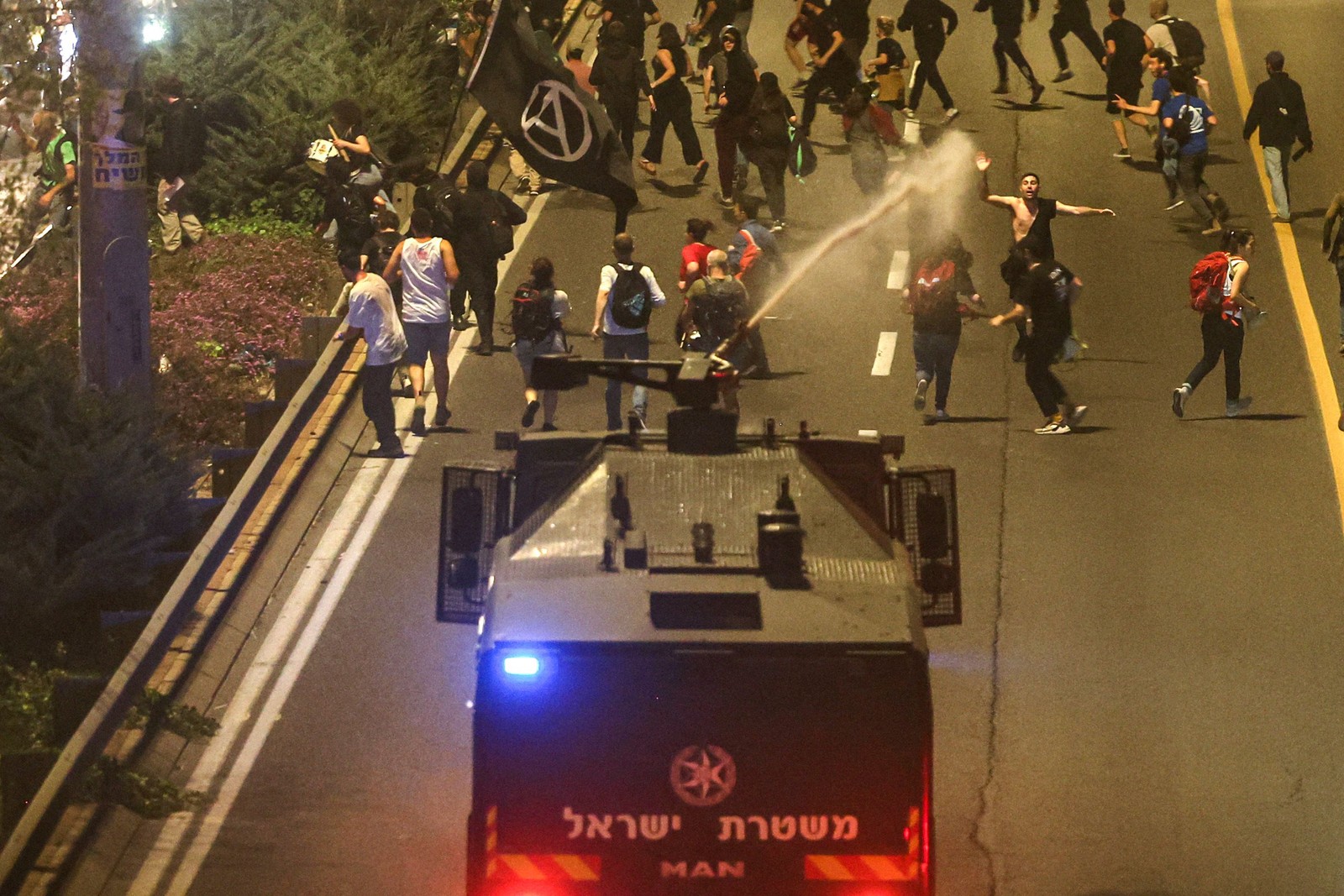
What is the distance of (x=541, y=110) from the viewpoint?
19.0 m

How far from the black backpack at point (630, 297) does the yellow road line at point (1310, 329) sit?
609 centimetres

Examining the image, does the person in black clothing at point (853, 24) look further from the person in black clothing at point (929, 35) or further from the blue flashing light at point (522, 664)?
the blue flashing light at point (522, 664)

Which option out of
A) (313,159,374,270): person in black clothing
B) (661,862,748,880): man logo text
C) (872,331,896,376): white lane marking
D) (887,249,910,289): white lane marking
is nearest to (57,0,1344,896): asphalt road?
(872,331,896,376): white lane marking

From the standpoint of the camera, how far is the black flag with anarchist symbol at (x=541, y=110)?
62.1ft

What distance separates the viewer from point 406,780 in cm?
1355

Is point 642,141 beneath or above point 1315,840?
above

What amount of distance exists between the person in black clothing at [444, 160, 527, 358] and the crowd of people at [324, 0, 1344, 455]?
2 cm

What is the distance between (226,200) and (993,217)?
8962mm

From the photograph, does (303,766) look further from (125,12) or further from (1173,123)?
A: (1173,123)

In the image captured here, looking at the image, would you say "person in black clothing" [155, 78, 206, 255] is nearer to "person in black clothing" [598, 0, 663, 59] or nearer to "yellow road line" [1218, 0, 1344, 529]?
"person in black clothing" [598, 0, 663, 59]

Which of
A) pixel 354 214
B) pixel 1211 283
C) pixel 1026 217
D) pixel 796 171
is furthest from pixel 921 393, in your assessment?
pixel 796 171

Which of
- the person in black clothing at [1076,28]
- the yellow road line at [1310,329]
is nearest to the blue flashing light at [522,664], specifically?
the yellow road line at [1310,329]

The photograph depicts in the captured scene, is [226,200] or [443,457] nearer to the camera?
[443,457]

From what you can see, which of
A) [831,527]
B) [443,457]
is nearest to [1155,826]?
[831,527]
